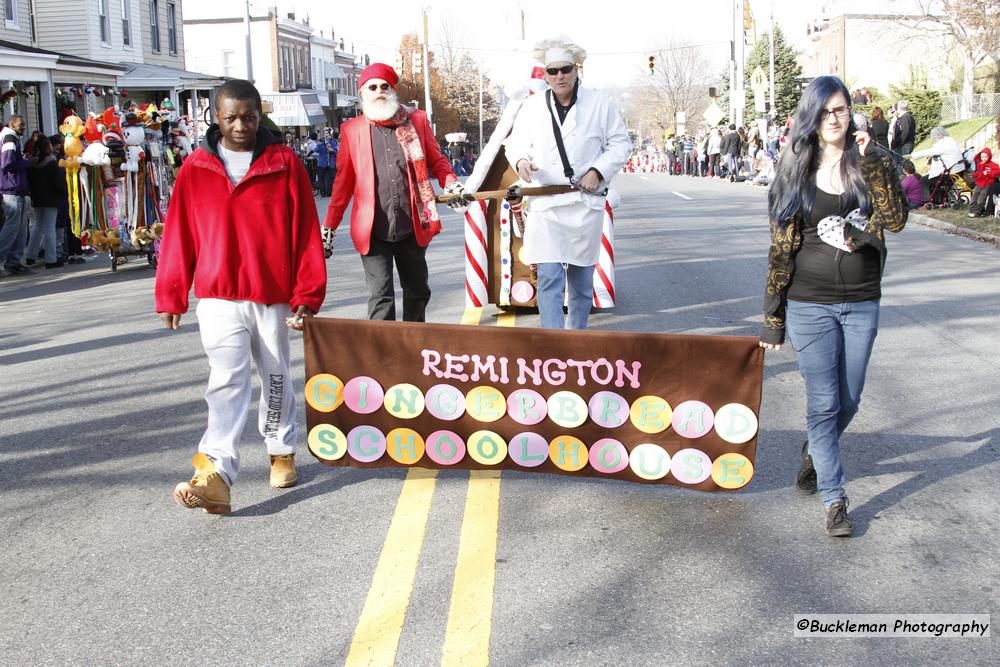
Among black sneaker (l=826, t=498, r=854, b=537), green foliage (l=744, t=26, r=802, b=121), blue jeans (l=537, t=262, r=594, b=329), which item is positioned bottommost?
black sneaker (l=826, t=498, r=854, b=537)

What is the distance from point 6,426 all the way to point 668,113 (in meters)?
100.0

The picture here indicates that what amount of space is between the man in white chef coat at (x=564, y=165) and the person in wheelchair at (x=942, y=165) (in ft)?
49.2

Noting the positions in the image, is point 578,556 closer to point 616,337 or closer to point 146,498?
point 616,337

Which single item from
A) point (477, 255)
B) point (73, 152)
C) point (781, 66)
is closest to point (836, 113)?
point (477, 255)

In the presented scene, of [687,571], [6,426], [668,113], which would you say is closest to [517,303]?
[6,426]

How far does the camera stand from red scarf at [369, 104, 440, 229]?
6.35m

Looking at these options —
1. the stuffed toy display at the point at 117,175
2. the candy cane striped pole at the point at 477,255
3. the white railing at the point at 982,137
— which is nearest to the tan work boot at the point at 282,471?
the candy cane striped pole at the point at 477,255

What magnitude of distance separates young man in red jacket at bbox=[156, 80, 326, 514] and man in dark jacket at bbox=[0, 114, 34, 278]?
11.5m

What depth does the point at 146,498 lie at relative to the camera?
543 centimetres

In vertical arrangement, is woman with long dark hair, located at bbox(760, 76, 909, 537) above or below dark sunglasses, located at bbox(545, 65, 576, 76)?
below

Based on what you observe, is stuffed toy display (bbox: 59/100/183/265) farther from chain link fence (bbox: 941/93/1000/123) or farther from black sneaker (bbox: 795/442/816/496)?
chain link fence (bbox: 941/93/1000/123)

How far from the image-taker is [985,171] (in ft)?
60.6

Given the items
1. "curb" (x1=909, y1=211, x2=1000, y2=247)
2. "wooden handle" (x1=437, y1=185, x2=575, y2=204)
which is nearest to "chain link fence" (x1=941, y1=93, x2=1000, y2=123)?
"curb" (x1=909, y1=211, x2=1000, y2=247)

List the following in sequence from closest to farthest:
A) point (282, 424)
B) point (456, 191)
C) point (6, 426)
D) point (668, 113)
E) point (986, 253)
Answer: point (282, 424) < point (456, 191) < point (6, 426) < point (986, 253) < point (668, 113)
